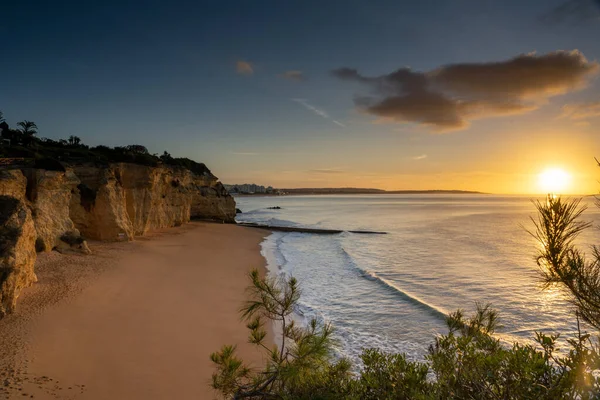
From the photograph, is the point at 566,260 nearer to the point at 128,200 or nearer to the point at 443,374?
the point at 443,374

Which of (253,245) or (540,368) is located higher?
(540,368)

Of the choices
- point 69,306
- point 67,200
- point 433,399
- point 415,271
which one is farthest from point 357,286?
point 67,200

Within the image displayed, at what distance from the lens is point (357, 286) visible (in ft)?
49.9

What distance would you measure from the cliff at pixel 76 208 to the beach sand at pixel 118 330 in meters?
1.10

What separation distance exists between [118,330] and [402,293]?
10.9 meters

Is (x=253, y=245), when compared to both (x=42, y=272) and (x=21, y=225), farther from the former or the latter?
(x=21, y=225)

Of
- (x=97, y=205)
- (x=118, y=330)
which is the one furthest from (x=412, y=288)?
(x=97, y=205)

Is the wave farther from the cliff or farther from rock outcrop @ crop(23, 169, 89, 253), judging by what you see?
rock outcrop @ crop(23, 169, 89, 253)

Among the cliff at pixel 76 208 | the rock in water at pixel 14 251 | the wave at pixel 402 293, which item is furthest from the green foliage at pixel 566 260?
the cliff at pixel 76 208

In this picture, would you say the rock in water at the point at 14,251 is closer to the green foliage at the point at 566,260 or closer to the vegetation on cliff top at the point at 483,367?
the vegetation on cliff top at the point at 483,367

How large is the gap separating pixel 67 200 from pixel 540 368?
18.7 meters

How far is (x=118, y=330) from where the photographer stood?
852 centimetres

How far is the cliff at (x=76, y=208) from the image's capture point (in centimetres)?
915

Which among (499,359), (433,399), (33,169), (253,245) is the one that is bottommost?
(253,245)
